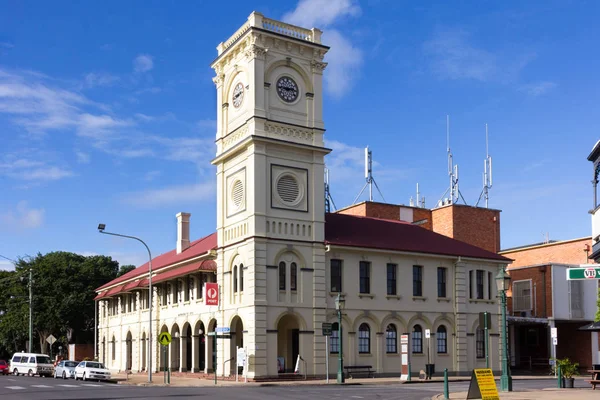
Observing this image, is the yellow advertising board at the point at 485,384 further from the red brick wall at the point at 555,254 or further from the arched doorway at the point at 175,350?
the red brick wall at the point at 555,254

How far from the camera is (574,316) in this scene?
197 ft

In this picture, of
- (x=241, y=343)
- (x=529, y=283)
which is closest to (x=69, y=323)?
(x=241, y=343)

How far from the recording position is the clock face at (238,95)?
47.4 m

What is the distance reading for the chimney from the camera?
195ft

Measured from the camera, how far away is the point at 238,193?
47125mm

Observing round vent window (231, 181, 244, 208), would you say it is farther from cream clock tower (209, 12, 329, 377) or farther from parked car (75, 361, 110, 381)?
parked car (75, 361, 110, 381)

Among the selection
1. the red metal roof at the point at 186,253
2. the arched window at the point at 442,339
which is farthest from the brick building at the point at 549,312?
the red metal roof at the point at 186,253

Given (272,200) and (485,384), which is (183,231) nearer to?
(272,200)

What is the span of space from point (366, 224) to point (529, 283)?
17449 mm

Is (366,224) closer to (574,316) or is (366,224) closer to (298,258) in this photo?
(298,258)

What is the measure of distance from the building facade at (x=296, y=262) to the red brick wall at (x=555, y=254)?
1436 cm

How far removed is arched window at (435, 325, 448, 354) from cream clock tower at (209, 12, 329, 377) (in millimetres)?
9410

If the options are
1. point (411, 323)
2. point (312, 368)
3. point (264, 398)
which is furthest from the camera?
point (411, 323)

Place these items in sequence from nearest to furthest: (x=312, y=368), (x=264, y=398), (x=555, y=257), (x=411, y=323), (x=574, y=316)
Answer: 1. (x=264, y=398)
2. (x=312, y=368)
3. (x=411, y=323)
4. (x=574, y=316)
5. (x=555, y=257)
